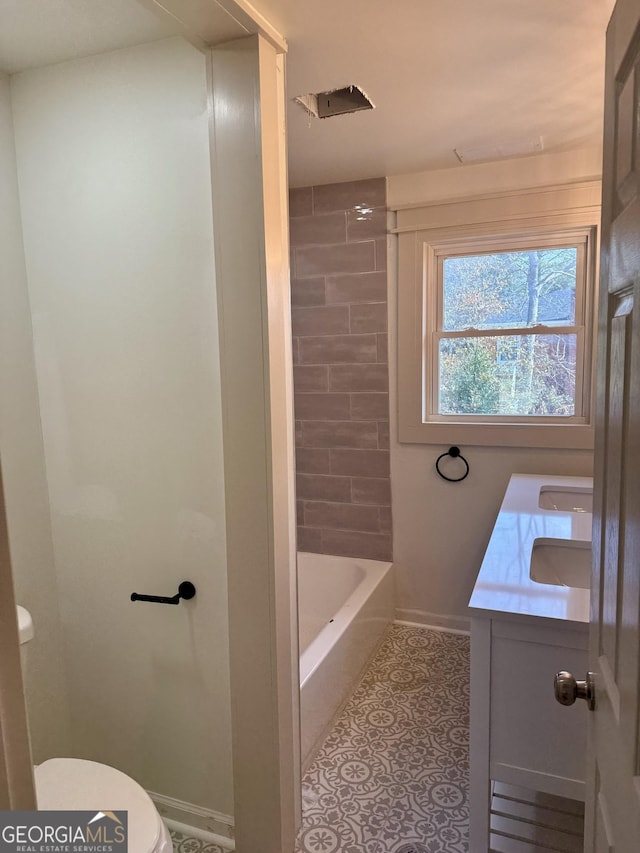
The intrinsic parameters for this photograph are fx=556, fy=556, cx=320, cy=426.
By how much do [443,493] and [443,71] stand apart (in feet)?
6.38

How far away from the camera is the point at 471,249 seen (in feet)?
9.46

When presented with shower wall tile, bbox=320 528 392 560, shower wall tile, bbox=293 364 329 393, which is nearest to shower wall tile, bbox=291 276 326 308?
shower wall tile, bbox=293 364 329 393

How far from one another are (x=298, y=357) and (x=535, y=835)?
7.67 ft

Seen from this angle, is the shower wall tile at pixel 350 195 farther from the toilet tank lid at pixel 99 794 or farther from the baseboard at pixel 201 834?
the baseboard at pixel 201 834

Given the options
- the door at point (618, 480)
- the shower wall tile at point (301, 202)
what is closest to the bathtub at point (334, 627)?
the door at point (618, 480)

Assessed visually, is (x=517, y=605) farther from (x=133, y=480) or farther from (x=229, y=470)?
(x=133, y=480)

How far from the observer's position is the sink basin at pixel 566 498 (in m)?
2.50

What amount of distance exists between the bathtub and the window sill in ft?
2.54

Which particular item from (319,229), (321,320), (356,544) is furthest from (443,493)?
(319,229)

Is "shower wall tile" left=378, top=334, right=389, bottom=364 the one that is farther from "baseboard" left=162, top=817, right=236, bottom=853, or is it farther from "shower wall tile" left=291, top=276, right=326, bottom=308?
"baseboard" left=162, top=817, right=236, bottom=853

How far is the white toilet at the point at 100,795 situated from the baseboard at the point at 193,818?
0.47 meters

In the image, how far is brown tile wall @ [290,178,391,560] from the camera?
116 inches

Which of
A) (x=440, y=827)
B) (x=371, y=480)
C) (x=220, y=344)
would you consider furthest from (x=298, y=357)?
(x=440, y=827)

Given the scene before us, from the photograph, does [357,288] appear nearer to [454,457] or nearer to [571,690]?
[454,457]
